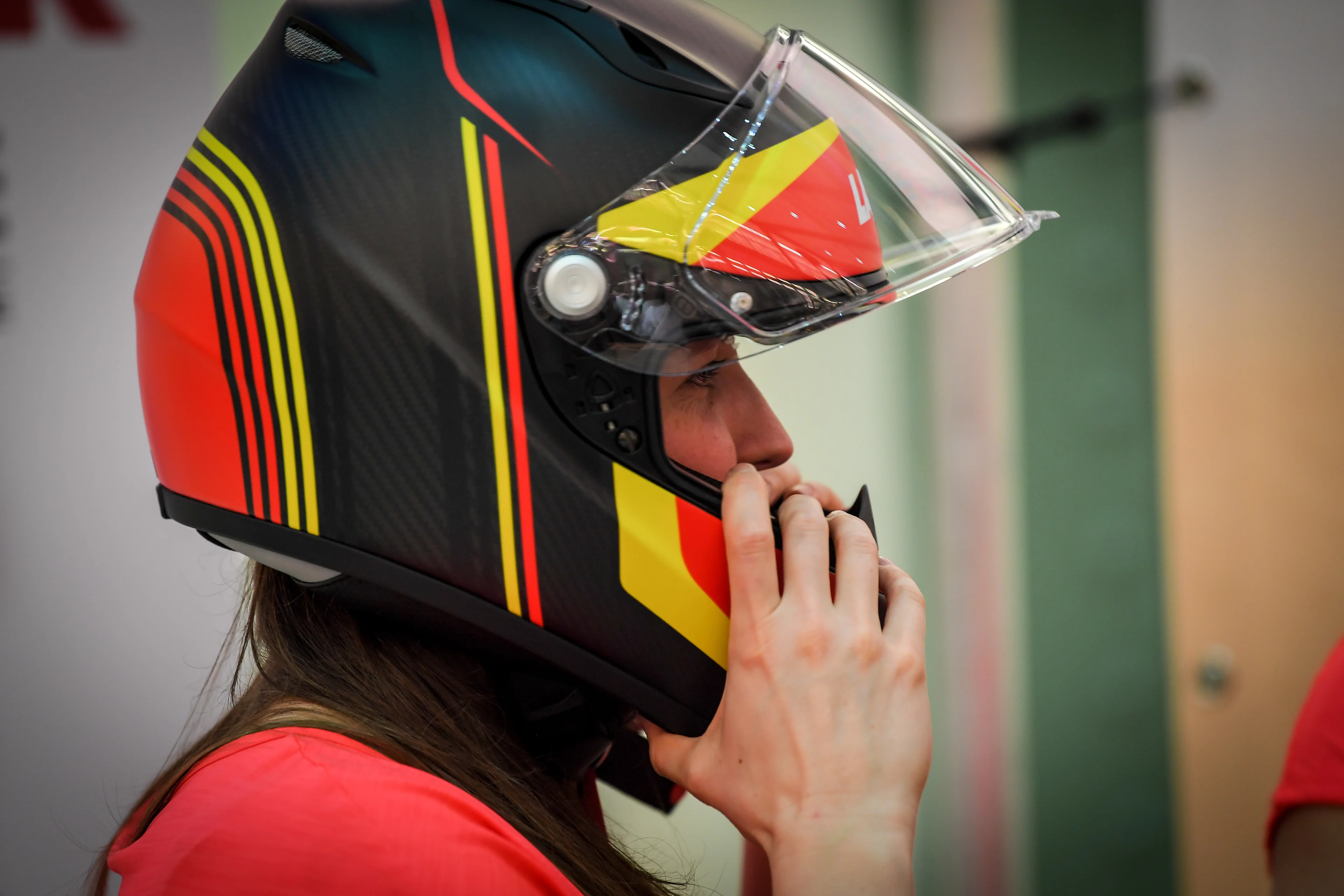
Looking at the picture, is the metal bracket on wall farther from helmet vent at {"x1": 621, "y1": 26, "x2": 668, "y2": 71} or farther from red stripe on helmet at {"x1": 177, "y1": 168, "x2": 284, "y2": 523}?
red stripe on helmet at {"x1": 177, "y1": 168, "x2": 284, "y2": 523}

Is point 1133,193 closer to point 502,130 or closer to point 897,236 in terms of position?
point 897,236

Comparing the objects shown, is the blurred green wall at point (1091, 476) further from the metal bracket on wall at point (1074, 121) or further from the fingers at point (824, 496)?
the fingers at point (824, 496)

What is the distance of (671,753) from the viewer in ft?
1.97

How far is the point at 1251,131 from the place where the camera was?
1654 mm

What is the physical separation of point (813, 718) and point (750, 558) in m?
0.10

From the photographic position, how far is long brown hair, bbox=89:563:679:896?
0.56 metres

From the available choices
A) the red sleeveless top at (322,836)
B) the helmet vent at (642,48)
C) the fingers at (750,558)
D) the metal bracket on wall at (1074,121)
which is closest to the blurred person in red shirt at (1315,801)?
the fingers at (750,558)

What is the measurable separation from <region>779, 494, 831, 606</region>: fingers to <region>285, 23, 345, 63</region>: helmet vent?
1.38 ft

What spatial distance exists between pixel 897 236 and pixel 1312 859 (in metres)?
0.62

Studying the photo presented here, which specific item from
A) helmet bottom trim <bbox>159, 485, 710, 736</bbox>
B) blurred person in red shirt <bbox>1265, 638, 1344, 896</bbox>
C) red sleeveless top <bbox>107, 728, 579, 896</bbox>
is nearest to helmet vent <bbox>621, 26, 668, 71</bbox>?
helmet bottom trim <bbox>159, 485, 710, 736</bbox>

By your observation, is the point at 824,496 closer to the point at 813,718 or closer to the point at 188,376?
the point at 813,718

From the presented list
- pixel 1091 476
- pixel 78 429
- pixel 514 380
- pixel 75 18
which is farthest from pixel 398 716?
pixel 1091 476

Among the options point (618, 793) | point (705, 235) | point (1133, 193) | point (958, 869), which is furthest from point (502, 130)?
point (958, 869)

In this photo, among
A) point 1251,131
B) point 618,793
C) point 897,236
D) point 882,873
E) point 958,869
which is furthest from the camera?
point 958,869
